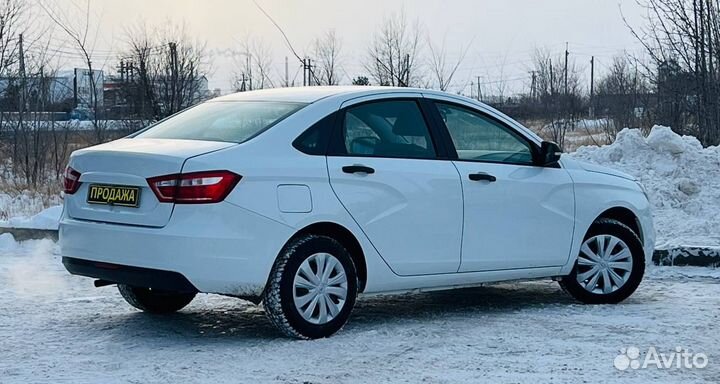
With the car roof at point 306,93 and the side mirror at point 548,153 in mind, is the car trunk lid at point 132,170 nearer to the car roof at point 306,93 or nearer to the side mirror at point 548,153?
the car roof at point 306,93

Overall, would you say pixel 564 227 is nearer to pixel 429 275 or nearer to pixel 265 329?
pixel 429 275

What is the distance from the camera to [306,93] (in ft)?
23.2

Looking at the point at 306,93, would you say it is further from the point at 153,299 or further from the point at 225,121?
the point at 153,299

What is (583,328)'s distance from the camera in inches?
271

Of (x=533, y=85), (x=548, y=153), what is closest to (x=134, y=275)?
(x=548, y=153)

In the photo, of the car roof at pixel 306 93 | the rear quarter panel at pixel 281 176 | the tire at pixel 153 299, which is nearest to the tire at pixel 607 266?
the car roof at pixel 306 93

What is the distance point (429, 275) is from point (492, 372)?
4.51 feet

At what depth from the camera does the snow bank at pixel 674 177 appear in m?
10.6

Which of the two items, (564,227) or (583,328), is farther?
(564,227)

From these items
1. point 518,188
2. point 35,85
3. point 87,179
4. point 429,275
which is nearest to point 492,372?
point 429,275

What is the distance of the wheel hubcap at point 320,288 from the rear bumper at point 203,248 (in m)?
0.25

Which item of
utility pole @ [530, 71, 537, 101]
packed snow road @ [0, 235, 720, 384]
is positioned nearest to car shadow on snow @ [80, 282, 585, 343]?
packed snow road @ [0, 235, 720, 384]

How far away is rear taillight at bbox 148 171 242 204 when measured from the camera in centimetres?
595

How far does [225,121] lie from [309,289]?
1.28 m
